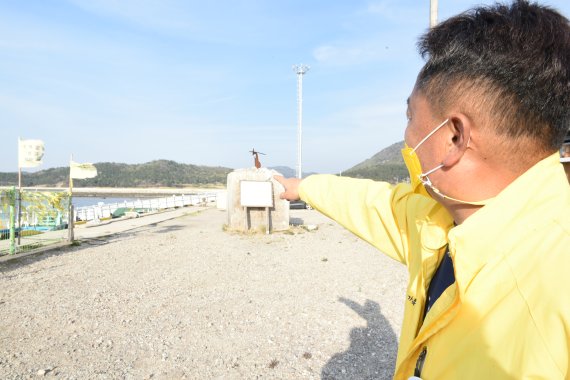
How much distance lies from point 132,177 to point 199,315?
134 metres

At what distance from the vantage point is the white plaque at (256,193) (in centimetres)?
1300

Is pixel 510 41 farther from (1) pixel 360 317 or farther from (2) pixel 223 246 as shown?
(2) pixel 223 246

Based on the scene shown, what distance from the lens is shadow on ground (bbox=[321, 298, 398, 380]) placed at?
3867mm

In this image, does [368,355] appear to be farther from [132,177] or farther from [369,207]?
[132,177]

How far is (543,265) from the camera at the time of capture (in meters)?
Result: 0.75

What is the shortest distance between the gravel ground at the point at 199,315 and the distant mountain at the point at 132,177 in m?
104

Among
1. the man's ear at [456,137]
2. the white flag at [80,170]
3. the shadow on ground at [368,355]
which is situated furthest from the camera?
the white flag at [80,170]

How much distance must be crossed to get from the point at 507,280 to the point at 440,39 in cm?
66

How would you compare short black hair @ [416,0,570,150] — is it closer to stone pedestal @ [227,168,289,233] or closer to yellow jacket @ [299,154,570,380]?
yellow jacket @ [299,154,570,380]

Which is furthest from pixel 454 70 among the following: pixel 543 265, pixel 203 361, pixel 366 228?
pixel 203 361

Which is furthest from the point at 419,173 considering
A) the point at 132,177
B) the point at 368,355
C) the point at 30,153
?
the point at 132,177

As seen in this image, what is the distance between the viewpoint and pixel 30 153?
9898mm

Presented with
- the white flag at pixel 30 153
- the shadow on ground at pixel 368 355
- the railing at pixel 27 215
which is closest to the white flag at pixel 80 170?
the railing at pixel 27 215

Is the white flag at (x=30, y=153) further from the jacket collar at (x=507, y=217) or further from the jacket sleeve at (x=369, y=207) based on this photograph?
the jacket collar at (x=507, y=217)
